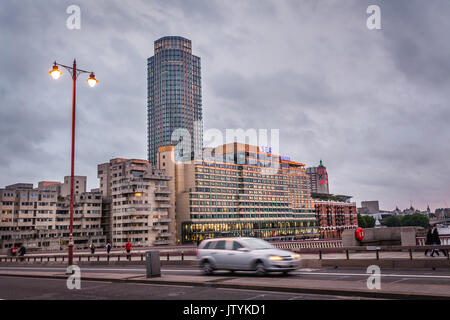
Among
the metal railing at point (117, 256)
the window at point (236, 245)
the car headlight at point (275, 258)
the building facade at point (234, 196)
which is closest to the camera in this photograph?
the car headlight at point (275, 258)

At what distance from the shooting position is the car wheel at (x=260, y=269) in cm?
1697

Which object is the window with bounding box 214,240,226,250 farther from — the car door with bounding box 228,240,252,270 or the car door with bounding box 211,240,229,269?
the car door with bounding box 228,240,252,270

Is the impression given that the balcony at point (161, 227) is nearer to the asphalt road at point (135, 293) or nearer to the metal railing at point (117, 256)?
the metal railing at point (117, 256)

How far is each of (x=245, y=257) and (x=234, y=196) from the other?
502 feet

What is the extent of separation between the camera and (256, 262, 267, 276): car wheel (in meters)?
17.0

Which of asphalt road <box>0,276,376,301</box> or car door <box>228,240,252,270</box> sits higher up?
car door <box>228,240,252,270</box>

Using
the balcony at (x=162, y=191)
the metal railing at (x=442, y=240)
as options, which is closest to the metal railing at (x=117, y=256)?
the metal railing at (x=442, y=240)

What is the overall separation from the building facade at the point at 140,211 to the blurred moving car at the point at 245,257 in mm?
111127

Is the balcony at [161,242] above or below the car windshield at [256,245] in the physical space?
below

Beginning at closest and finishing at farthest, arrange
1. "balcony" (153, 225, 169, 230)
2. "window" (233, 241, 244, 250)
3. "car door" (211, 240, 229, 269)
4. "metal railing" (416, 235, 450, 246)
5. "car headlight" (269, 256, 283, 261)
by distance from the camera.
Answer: "car headlight" (269, 256, 283, 261)
"window" (233, 241, 244, 250)
"car door" (211, 240, 229, 269)
"metal railing" (416, 235, 450, 246)
"balcony" (153, 225, 169, 230)

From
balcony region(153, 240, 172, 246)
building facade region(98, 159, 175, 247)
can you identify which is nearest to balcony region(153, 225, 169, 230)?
building facade region(98, 159, 175, 247)

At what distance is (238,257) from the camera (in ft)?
58.5

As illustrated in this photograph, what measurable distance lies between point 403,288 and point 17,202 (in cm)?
13118

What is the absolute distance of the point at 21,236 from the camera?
387 feet
